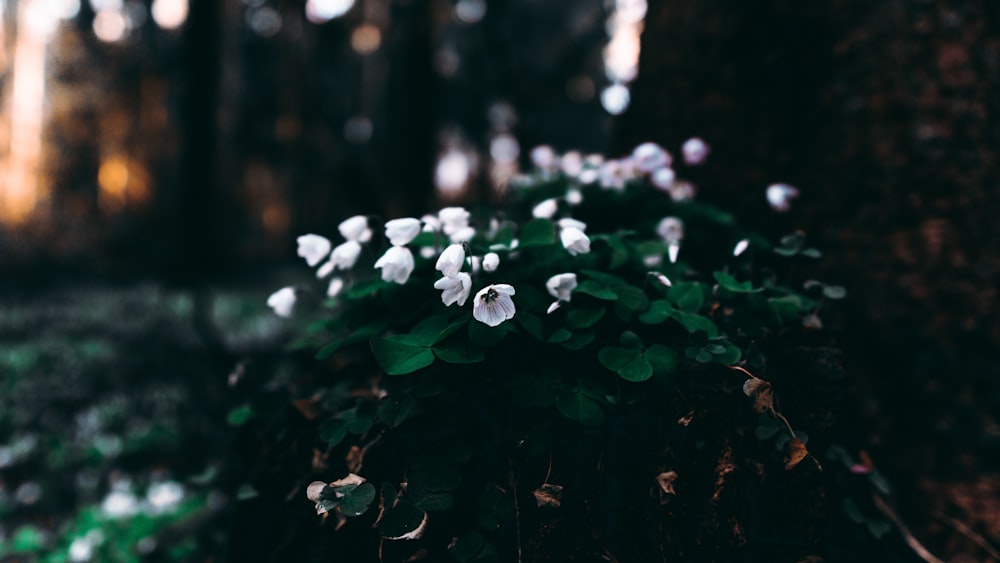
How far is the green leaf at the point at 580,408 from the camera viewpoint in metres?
1.26

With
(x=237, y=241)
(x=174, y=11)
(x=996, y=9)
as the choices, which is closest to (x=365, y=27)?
(x=174, y=11)

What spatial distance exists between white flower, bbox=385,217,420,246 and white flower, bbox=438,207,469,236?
0.19 metres

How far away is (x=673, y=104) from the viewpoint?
2.67 meters

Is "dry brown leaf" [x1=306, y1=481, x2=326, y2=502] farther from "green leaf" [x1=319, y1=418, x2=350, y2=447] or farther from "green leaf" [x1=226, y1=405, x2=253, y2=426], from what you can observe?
"green leaf" [x1=226, y1=405, x2=253, y2=426]

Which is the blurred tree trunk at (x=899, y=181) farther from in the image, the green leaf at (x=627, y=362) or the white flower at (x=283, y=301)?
the white flower at (x=283, y=301)

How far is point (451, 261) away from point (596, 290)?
0.36 meters

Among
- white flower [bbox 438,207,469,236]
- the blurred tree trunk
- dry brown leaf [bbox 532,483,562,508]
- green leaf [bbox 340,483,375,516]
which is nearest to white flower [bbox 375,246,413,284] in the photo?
white flower [bbox 438,207,469,236]

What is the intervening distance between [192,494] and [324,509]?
2858 mm

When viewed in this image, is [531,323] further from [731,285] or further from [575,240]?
[731,285]

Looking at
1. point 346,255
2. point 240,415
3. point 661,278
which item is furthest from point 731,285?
point 240,415

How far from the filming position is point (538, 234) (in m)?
1.60

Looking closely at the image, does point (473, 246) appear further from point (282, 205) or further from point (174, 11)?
point (282, 205)

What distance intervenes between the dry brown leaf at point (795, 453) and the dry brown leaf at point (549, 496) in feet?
1.74

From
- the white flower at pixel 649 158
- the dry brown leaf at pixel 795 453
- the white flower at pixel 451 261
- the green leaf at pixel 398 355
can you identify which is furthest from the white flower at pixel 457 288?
the white flower at pixel 649 158
